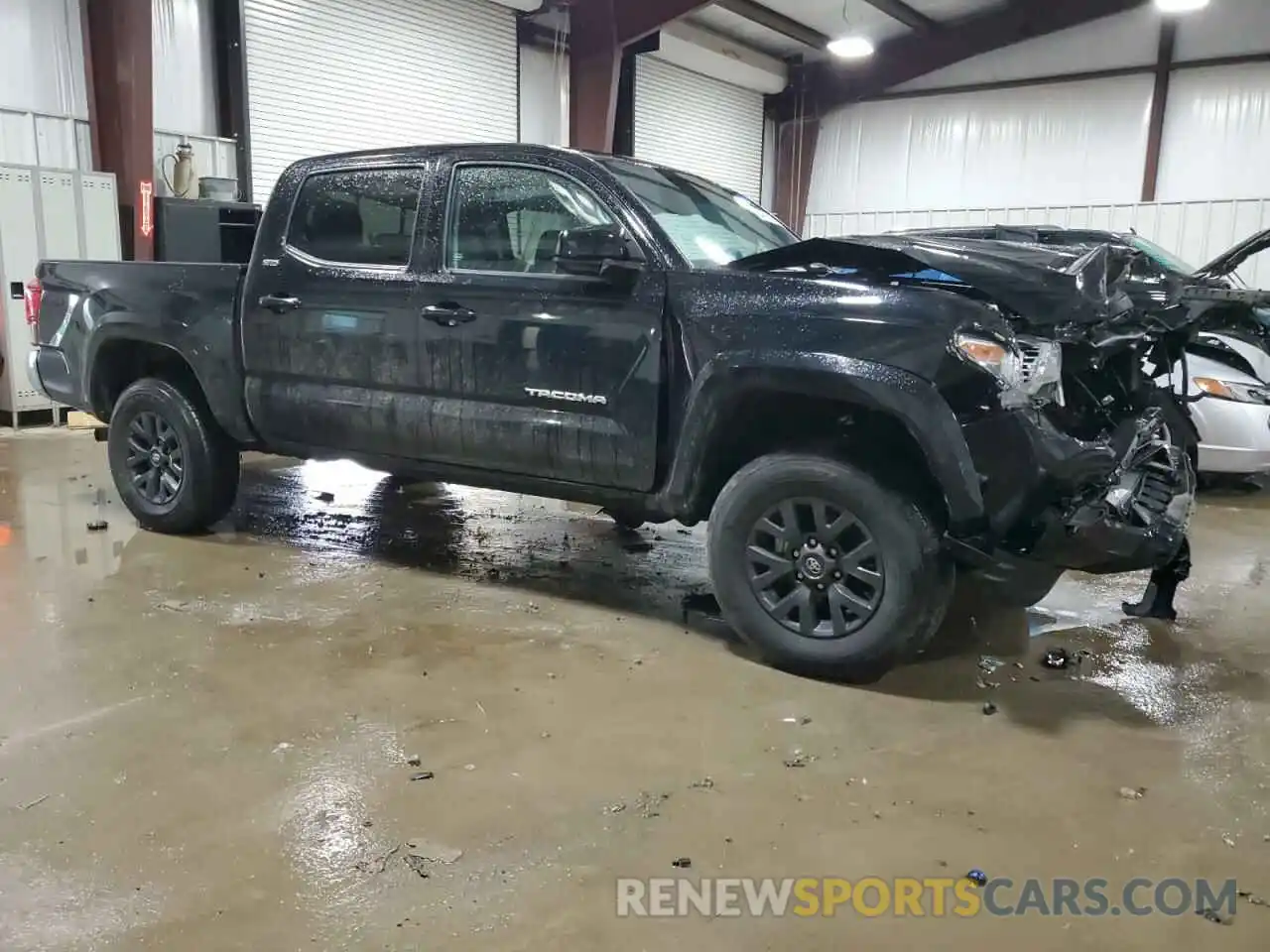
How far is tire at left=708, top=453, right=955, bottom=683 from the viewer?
3129mm

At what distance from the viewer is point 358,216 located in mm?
4344

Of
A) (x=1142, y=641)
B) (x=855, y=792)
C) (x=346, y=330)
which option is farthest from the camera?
(x=346, y=330)

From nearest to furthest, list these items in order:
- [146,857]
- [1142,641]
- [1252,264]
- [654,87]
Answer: [146,857] → [1142,641] → [1252,264] → [654,87]

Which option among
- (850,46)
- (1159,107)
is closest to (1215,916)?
(850,46)

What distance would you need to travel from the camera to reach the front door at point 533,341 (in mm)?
3586

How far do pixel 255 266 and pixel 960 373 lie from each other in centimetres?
314

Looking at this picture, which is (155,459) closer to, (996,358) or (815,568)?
(815,568)

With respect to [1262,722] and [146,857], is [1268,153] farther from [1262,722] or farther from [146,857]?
[146,857]

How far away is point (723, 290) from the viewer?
11.1 ft

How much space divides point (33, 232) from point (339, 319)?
19.9 ft

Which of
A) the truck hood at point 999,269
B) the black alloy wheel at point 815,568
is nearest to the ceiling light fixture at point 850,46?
the truck hood at point 999,269

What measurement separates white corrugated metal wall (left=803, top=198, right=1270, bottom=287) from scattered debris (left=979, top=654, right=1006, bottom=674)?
1073cm

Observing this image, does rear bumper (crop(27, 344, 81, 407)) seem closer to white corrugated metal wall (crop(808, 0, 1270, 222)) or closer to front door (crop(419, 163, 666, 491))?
front door (crop(419, 163, 666, 491))

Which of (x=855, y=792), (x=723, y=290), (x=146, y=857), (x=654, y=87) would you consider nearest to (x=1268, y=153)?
(x=654, y=87)
